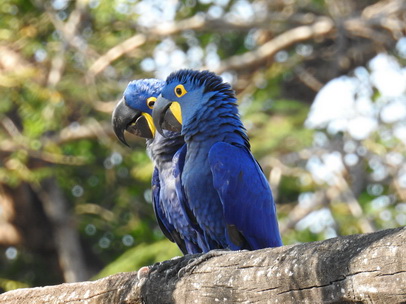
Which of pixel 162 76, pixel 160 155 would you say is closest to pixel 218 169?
pixel 160 155

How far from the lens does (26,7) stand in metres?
8.91

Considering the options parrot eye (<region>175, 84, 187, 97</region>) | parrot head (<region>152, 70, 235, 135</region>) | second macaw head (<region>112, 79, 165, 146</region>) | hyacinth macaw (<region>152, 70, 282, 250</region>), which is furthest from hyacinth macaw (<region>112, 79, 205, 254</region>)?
parrot eye (<region>175, 84, 187, 97</region>)

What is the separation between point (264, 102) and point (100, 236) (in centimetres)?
431

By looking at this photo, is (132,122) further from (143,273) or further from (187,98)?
(143,273)

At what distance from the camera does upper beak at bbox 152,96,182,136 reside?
4211mm

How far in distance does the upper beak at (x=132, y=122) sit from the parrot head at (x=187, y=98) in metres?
0.48

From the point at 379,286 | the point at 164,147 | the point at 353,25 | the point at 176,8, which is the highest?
the point at 176,8

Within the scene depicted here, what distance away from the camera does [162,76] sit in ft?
27.9

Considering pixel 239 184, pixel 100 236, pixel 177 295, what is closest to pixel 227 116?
pixel 239 184

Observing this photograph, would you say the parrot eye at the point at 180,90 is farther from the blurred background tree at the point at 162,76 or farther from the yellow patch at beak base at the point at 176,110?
the blurred background tree at the point at 162,76

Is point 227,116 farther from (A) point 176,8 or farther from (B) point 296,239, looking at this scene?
(A) point 176,8

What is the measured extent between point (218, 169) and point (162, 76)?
15.6 feet

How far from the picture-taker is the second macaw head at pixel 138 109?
481 centimetres

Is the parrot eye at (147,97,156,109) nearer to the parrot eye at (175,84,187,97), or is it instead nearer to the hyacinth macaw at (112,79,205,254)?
A: the hyacinth macaw at (112,79,205,254)
